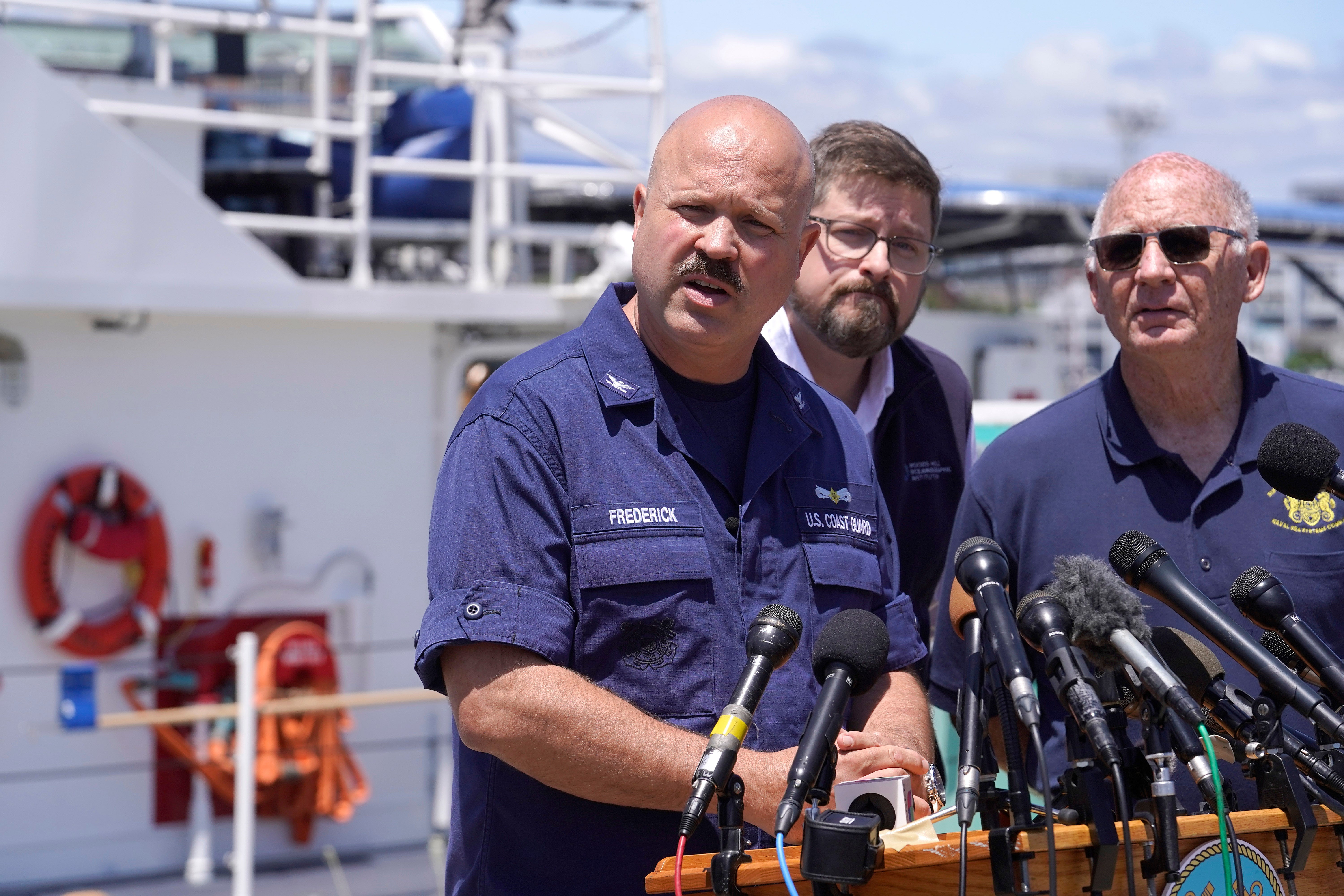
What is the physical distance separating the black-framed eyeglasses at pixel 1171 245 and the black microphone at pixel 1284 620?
2.92ft

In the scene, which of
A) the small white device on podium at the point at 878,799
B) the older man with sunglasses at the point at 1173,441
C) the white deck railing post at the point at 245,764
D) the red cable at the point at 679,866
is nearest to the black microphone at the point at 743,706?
the red cable at the point at 679,866

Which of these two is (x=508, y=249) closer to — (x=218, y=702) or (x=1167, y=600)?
(x=218, y=702)

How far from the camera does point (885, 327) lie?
127 inches

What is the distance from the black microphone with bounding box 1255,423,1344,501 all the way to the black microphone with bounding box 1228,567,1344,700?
182 millimetres

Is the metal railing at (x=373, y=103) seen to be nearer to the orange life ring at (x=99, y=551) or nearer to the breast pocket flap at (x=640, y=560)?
the orange life ring at (x=99, y=551)

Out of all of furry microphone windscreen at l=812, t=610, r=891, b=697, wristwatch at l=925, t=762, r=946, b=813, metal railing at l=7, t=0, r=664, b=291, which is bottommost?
wristwatch at l=925, t=762, r=946, b=813

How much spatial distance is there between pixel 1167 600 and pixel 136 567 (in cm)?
587

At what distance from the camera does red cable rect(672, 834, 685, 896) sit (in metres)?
1.56

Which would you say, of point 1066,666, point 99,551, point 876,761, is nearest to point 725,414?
point 876,761

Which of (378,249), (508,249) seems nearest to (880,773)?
(508,249)

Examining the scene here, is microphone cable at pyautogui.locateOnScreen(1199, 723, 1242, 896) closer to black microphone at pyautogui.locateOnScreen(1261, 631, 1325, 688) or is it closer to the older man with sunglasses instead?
black microphone at pyautogui.locateOnScreen(1261, 631, 1325, 688)

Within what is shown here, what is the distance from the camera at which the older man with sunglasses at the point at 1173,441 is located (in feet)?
8.57

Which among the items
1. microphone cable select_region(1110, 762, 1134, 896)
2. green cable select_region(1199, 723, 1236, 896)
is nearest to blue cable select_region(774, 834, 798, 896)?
microphone cable select_region(1110, 762, 1134, 896)

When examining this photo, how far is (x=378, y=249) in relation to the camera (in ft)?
28.9
